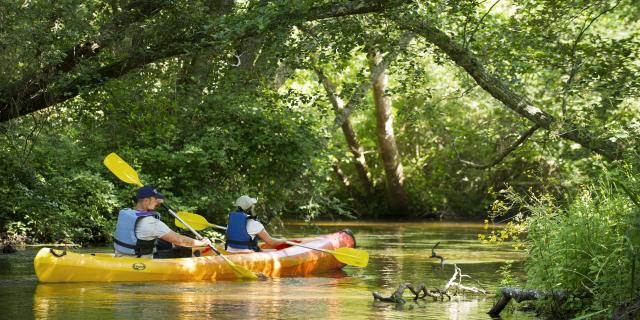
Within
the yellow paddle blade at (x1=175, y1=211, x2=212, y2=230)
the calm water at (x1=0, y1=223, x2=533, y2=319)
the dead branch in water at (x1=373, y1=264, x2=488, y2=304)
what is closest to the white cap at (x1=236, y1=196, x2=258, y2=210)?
the calm water at (x1=0, y1=223, x2=533, y2=319)

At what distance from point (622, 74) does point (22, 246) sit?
8.89 metres

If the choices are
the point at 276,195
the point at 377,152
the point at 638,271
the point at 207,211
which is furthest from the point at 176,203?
the point at 377,152

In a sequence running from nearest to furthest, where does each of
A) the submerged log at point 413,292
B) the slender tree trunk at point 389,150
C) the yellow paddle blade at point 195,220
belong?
the submerged log at point 413,292, the yellow paddle blade at point 195,220, the slender tree trunk at point 389,150

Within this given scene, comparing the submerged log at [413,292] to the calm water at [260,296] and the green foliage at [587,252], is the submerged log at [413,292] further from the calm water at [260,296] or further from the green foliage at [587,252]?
the green foliage at [587,252]

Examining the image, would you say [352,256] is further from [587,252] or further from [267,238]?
[587,252]

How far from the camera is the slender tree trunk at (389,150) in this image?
25.0m

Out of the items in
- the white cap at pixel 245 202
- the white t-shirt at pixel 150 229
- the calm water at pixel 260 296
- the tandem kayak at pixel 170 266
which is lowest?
the calm water at pixel 260 296

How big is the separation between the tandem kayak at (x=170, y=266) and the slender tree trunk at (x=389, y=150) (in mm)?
11774

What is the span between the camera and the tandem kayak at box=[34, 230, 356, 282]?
10.3 metres

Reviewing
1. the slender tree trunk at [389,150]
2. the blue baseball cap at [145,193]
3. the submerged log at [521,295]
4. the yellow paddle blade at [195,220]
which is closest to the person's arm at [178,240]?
the blue baseball cap at [145,193]

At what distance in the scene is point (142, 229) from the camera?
10672mm

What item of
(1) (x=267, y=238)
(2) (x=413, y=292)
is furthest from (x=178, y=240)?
Answer: (2) (x=413, y=292)

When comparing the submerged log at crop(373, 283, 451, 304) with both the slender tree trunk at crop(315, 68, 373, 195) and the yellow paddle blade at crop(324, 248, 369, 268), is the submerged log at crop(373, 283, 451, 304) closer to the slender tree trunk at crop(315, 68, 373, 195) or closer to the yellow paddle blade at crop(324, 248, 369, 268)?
the yellow paddle blade at crop(324, 248, 369, 268)

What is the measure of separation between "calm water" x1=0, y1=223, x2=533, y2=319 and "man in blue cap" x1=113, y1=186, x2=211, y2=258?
0.52 meters
